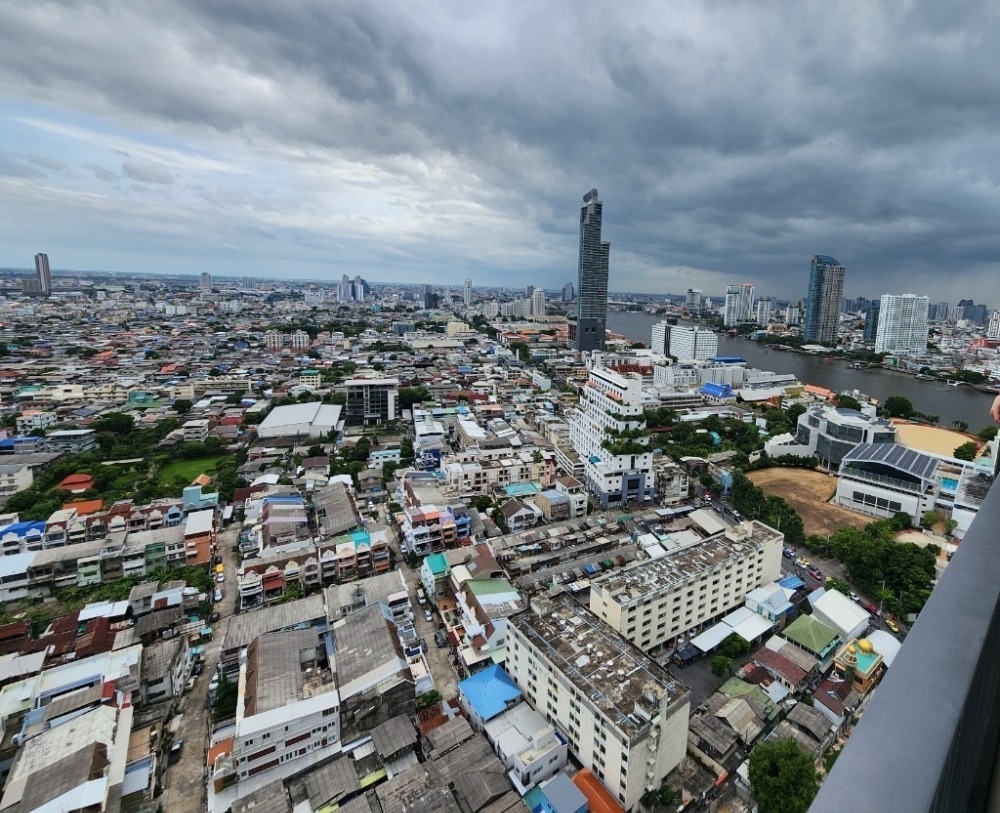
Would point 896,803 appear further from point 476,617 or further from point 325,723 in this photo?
point 476,617

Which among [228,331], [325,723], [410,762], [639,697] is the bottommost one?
[410,762]

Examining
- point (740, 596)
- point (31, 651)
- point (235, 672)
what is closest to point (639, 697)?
point (740, 596)

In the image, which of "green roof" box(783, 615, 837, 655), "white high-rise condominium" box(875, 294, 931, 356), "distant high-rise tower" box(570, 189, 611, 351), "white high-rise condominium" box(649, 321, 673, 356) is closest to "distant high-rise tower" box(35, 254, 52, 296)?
"distant high-rise tower" box(570, 189, 611, 351)

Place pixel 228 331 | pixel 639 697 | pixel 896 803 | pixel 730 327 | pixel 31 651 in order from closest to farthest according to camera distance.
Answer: pixel 896 803 → pixel 639 697 → pixel 31 651 → pixel 228 331 → pixel 730 327

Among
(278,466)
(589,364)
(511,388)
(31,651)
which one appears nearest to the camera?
(31,651)

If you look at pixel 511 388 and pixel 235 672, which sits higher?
pixel 511 388

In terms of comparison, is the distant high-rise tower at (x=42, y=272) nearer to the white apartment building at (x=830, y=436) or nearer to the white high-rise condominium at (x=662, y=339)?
the white high-rise condominium at (x=662, y=339)
